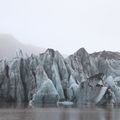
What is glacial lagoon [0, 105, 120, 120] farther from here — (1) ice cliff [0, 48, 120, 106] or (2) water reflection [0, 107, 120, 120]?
(1) ice cliff [0, 48, 120, 106]

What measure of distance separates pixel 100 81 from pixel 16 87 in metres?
13.7

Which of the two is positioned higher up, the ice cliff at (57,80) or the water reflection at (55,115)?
the ice cliff at (57,80)

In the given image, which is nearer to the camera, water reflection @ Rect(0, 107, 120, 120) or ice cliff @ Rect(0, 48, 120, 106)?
water reflection @ Rect(0, 107, 120, 120)

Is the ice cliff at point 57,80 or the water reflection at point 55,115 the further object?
the ice cliff at point 57,80

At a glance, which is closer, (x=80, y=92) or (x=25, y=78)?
(x=80, y=92)

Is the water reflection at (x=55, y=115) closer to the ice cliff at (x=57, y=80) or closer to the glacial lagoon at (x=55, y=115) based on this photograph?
the glacial lagoon at (x=55, y=115)

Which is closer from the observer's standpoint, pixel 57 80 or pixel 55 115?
pixel 55 115

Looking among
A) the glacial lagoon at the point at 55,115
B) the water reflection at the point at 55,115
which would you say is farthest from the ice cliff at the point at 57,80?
the water reflection at the point at 55,115

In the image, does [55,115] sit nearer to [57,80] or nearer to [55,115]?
[55,115]

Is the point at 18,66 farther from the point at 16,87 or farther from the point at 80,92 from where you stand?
the point at 80,92

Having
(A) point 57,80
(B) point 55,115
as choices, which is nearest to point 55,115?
(B) point 55,115

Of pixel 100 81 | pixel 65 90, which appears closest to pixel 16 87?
pixel 65 90

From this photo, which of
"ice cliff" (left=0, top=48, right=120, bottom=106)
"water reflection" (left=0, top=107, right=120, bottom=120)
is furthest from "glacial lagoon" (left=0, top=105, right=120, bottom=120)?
"ice cliff" (left=0, top=48, right=120, bottom=106)

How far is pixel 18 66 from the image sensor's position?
5772 centimetres
